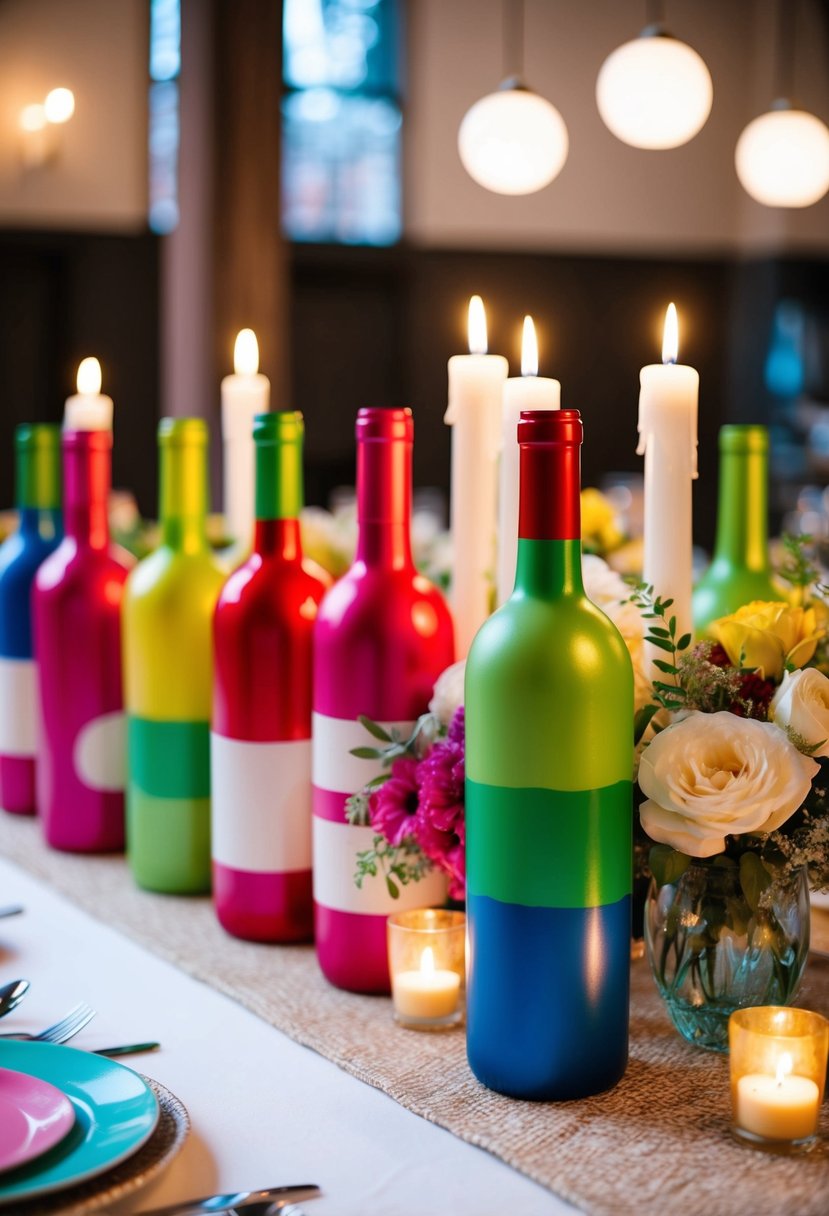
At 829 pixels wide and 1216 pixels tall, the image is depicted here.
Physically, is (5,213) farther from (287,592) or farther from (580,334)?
(287,592)

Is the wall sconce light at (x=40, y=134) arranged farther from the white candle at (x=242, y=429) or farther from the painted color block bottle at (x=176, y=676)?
Answer: the painted color block bottle at (x=176, y=676)

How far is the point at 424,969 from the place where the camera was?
2.70 ft

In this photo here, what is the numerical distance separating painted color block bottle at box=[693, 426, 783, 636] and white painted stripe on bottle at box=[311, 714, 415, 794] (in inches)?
13.8

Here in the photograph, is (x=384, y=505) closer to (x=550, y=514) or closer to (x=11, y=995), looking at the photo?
(x=550, y=514)

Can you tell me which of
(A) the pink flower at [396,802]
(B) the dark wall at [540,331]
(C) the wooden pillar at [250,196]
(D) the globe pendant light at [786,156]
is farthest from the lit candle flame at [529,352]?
(B) the dark wall at [540,331]

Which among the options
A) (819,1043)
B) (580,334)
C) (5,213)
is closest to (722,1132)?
(819,1043)

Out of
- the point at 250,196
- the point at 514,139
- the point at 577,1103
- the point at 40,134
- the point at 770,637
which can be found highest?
the point at 40,134

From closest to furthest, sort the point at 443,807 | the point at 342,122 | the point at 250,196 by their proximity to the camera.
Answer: the point at 443,807
the point at 250,196
the point at 342,122

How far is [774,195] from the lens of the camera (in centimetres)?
238

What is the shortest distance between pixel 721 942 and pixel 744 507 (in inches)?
17.9

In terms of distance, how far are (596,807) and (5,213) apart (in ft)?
18.8

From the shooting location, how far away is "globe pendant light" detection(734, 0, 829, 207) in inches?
91.7

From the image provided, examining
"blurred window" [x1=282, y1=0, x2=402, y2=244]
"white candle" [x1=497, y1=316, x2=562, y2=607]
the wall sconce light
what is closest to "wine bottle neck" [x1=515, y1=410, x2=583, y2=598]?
"white candle" [x1=497, y1=316, x2=562, y2=607]

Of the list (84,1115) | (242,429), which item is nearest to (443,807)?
(84,1115)
